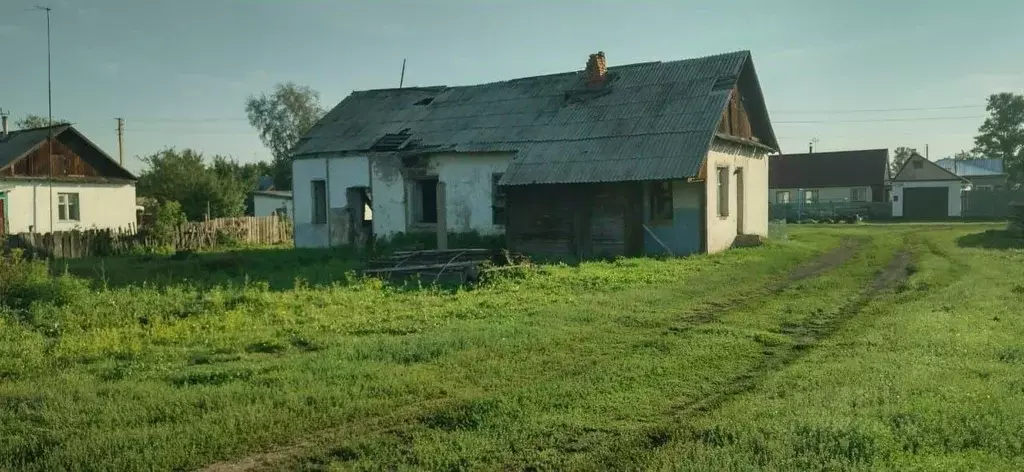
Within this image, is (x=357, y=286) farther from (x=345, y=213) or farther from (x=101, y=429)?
(x=345, y=213)

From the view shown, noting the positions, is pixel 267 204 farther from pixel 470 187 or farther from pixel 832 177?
pixel 832 177

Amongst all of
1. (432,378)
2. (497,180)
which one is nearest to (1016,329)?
(432,378)

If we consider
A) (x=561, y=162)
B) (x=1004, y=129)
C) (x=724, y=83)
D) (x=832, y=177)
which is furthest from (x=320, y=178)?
(x=1004, y=129)

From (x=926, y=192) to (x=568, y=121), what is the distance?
3694 centimetres

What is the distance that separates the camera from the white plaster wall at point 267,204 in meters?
51.8

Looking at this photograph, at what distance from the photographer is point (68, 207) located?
36.1 meters

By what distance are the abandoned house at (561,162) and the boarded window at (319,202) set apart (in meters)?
0.05

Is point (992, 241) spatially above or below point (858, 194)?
below

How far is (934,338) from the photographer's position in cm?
916

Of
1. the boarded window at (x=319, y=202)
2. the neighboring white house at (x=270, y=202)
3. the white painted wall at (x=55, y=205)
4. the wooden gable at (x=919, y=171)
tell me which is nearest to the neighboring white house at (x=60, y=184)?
the white painted wall at (x=55, y=205)

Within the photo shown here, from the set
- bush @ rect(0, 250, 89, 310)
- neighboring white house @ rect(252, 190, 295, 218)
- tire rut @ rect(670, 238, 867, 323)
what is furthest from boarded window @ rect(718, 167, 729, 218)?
neighboring white house @ rect(252, 190, 295, 218)

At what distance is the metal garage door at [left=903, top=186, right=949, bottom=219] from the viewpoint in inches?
2023

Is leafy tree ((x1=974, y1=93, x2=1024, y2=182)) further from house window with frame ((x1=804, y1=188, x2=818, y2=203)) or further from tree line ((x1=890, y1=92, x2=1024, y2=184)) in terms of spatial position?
house window with frame ((x1=804, y1=188, x2=818, y2=203))

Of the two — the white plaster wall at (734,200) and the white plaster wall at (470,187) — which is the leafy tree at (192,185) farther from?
the white plaster wall at (734,200)
